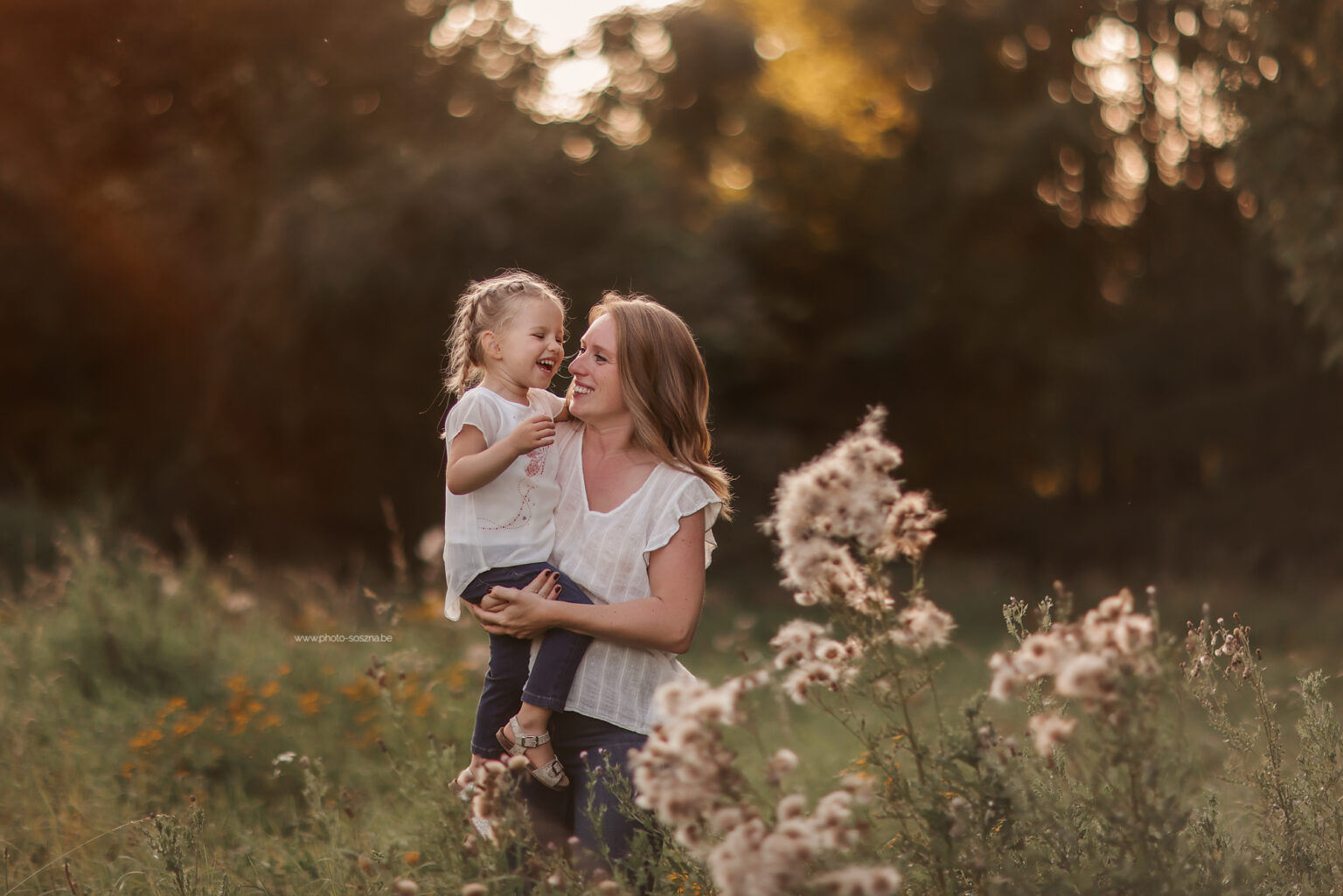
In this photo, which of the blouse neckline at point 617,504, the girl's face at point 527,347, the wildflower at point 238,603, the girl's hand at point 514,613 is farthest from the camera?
the wildflower at point 238,603

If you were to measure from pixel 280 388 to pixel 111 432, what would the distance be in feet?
13.5

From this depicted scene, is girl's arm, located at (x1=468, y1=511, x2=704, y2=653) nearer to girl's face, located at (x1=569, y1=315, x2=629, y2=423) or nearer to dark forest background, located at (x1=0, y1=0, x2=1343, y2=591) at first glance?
girl's face, located at (x1=569, y1=315, x2=629, y2=423)

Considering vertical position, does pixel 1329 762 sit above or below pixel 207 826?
above

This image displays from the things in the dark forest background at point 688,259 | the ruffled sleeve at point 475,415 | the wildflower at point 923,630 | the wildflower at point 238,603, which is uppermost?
the dark forest background at point 688,259

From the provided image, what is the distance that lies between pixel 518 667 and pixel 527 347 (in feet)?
2.69

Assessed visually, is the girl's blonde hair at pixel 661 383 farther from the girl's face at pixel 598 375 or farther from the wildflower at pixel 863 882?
the wildflower at pixel 863 882

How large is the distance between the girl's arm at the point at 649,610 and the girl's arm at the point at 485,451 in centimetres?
29

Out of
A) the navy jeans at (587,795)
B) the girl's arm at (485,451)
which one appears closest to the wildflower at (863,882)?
the navy jeans at (587,795)

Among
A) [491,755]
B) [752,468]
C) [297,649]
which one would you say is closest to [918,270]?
[752,468]

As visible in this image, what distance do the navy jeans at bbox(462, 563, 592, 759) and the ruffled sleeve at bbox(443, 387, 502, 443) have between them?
1.17 ft

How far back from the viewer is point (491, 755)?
297cm

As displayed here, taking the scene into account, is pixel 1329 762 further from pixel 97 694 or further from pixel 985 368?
pixel 985 368

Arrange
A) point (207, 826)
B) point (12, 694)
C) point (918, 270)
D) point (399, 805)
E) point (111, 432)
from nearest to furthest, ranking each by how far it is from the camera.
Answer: point (207, 826)
point (399, 805)
point (12, 694)
point (111, 432)
point (918, 270)

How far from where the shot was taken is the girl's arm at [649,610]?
275 cm
